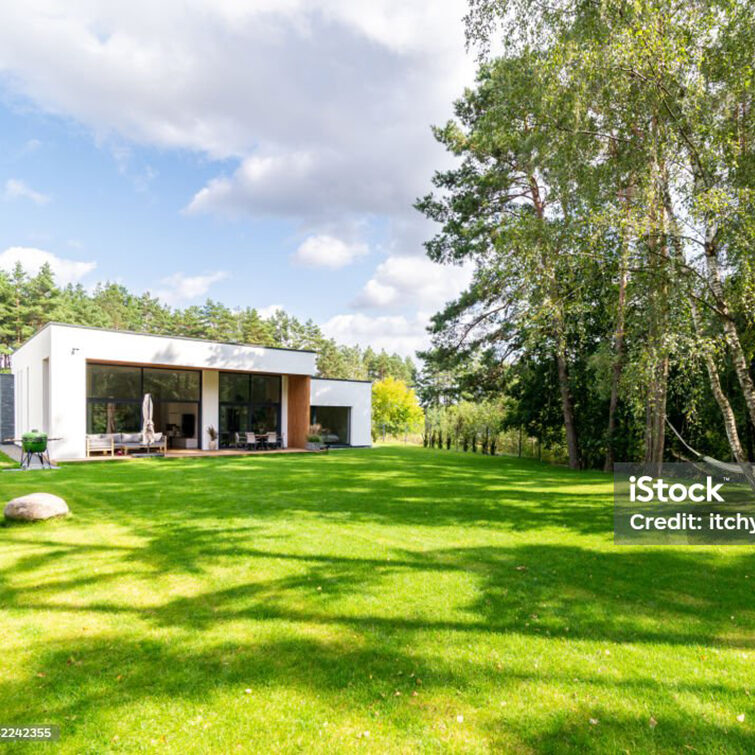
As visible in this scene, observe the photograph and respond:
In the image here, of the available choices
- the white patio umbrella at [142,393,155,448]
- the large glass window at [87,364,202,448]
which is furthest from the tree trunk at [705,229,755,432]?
the large glass window at [87,364,202,448]

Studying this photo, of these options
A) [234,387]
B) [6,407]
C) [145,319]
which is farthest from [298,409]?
[145,319]

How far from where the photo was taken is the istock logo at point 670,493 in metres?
8.77

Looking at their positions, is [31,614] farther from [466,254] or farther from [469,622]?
[466,254]

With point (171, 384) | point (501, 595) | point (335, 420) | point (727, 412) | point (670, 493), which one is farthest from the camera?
point (335, 420)

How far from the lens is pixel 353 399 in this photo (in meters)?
22.7

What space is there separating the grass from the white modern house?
357 inches

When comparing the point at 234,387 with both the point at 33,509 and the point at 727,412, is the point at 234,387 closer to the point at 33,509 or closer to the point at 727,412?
the point at 33,509

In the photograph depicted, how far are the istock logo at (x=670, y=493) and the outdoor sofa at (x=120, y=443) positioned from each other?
13914 millimetres

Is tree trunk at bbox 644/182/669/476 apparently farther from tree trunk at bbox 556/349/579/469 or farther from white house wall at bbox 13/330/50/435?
white house wall at bbox 13/330/50/435

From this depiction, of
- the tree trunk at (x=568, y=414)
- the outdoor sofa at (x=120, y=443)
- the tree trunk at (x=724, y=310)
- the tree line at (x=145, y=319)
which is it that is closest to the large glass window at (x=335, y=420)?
the outdoor sofa at (x=120, y=443)

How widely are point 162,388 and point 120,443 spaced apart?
2.43m

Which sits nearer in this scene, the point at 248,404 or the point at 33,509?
the point at 33,509

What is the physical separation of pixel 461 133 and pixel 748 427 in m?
12.4

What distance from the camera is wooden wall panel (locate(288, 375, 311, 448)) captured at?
19.2 m
